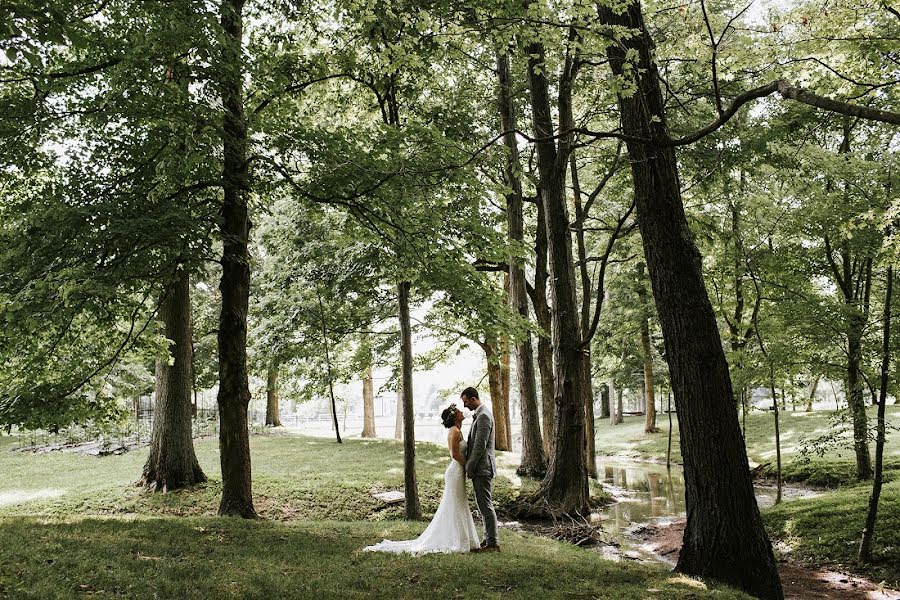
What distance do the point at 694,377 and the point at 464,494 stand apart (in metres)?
3.23

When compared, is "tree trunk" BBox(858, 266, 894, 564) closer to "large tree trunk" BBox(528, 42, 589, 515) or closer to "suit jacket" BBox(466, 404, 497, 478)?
"large tree trunk" BBox(528, 42, 589, 515)

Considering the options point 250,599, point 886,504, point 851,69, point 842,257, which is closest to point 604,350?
point 842,257

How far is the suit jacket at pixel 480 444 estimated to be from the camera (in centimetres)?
737

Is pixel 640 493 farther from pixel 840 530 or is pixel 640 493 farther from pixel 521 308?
pixel 840 530

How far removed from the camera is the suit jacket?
737cm

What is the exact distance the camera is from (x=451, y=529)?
23.9 ft

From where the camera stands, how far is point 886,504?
9.33 metres

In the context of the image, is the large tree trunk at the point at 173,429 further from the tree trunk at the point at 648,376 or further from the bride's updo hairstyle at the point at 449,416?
the tree trunk at the point at 648,376

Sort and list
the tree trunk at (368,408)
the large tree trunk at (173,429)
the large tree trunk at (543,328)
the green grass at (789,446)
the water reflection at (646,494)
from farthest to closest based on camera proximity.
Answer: the tree trunk at (368,408), the large tree trunk at (543,328), the green grass at (789,446), the water reflection at (646,494), the large tree trunk at (173,429)

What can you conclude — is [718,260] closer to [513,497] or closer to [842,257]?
[842,257]

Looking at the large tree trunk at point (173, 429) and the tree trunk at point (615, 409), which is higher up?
the large tree trunk at point (173, 429)

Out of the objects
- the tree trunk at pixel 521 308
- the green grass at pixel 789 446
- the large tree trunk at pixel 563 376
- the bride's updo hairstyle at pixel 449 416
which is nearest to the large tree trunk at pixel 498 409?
the tree trunk at pixel 521 308

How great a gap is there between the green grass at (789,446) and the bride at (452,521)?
261 inches

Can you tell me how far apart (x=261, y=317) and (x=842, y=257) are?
50.5ft
